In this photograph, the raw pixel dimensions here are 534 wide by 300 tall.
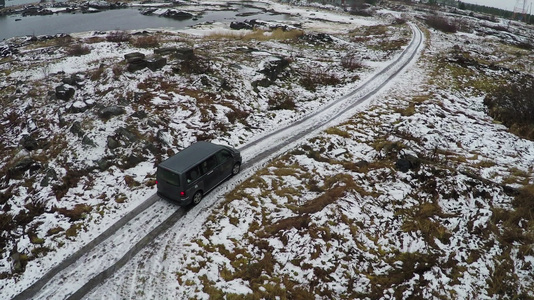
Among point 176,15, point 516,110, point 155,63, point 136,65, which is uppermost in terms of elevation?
point 176,15

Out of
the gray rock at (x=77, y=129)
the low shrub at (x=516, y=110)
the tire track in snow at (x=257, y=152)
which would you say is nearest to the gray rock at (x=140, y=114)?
the gray rock at (x=77, y=129)

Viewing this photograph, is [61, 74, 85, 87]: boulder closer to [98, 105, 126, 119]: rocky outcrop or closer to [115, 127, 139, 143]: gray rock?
[98, 105, 126, 119]: rocky outcrop

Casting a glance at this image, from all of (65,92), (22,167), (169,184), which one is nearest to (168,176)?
(169,184)

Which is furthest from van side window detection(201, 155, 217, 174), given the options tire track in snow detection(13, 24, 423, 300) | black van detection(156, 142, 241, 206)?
tire track in snow detection(13, 24, 423, 300)

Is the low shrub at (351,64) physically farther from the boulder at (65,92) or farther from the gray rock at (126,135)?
the boulder at (65,92)

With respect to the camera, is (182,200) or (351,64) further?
(351,64)

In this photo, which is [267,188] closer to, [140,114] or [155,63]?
[140,114]

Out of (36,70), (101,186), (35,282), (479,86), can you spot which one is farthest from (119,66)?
(479,86)

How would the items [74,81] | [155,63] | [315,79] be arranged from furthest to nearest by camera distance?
[315,79], [155,63], [74,81]
